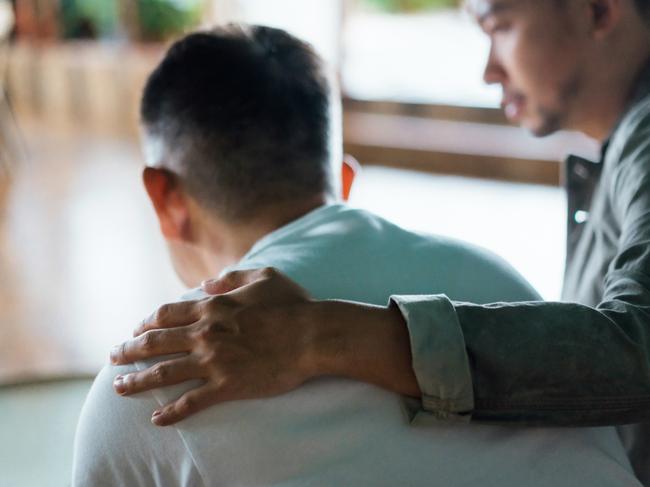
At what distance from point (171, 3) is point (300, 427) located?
6499 mm

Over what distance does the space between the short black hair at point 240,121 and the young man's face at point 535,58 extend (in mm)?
487

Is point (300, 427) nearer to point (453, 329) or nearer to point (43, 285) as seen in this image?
point (453, 329)

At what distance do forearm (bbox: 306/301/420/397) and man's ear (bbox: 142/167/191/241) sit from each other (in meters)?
0.35

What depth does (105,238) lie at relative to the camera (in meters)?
4.01

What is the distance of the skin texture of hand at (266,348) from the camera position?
71 centimetres

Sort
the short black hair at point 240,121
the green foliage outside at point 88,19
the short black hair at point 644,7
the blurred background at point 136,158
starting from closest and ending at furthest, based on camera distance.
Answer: the short black hair at point 240,121
the short black hair at point 644,7
the blurred background at point 136,158
the green foliage outside at point 88,19

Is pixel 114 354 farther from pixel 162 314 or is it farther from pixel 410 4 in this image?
pixel 410 4

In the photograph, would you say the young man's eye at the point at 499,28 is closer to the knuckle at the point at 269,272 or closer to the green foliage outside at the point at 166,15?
the knuckle at the point at 269,272

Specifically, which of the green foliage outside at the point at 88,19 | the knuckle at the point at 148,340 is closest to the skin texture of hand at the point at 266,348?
the knuckle at the point at 148,340

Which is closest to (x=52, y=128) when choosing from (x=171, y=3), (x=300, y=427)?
(x=171, y=3)

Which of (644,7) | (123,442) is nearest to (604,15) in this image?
(644,7)

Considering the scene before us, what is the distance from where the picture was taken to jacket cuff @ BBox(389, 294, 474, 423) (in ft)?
2.37

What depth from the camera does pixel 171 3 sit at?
676cm

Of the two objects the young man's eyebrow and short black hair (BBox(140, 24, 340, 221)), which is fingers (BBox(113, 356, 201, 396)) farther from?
the young man's eyebrow
